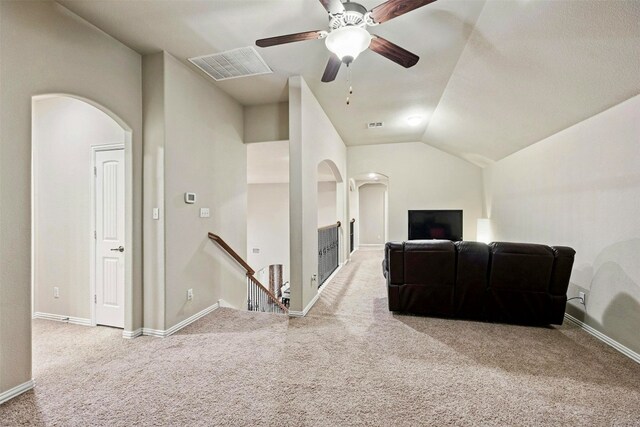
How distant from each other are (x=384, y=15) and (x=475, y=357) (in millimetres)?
2777

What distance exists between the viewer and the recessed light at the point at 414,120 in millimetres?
5102

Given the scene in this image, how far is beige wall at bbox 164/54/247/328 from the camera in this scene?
119 inches

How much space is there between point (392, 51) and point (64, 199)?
3.98 m

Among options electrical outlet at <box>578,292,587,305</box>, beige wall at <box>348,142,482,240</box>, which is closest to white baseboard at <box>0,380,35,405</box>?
electrical outlet at <box>578,292,587,305</box>

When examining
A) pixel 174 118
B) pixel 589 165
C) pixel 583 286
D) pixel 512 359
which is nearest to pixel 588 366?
pixel 512 359

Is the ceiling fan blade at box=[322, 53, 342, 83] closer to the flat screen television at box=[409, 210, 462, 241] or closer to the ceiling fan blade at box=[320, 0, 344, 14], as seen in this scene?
the ceiling fan blade at box=[320, 0, 344, 14]

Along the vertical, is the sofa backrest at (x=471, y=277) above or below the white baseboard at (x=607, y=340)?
above

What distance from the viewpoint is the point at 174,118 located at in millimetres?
3039

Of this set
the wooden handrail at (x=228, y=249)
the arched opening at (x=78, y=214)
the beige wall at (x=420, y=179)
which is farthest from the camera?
the beige wall at (x=420, y=179)

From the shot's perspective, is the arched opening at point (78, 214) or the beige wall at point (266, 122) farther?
the beige wall at point (266, 122)

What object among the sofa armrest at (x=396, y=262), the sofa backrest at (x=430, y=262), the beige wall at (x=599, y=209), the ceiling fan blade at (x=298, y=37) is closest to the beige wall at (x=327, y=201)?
the beige wall at (x=599, y=209)

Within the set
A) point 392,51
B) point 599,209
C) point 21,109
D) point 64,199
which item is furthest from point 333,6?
point 64,199

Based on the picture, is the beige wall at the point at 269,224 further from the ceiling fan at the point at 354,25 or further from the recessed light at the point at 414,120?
the ceiling fan at the point at 354,25

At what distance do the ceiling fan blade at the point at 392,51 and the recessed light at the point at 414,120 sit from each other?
3.01m
